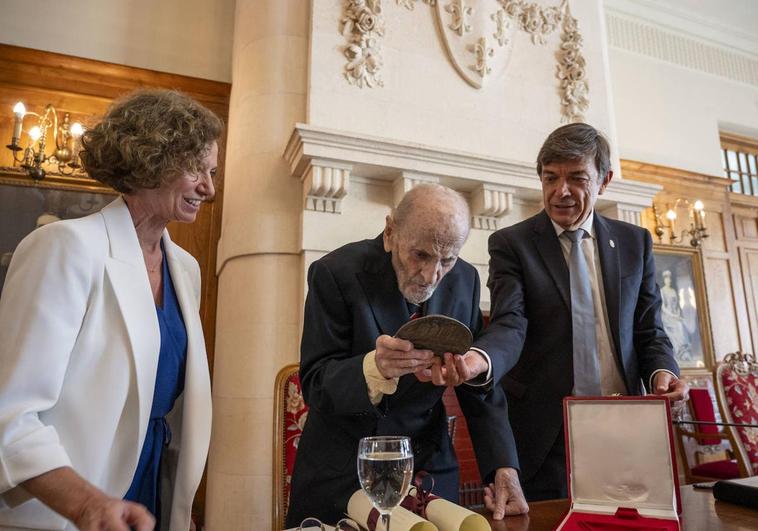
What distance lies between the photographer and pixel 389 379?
114cm

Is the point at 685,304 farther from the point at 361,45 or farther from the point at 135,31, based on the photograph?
the point at 135,31

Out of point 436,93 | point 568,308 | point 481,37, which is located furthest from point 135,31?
point 568,308

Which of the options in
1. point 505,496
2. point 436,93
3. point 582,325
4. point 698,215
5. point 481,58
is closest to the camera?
point 505,496

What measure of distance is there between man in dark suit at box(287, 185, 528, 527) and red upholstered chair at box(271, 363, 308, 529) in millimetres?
448

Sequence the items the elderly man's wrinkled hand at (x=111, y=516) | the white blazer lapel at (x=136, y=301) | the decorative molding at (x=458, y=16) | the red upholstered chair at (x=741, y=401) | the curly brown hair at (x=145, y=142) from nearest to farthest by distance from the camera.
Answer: the elderly man's wrinkled hand at (x=111, y=516)
the white blazer lapel at (x=136, y=301)
the curly brown hair at (x=145, y=142)
the red upholstered chair at (x=741, y=401)
the decorative molding at (x=458, y=16)

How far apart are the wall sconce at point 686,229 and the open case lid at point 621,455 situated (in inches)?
192

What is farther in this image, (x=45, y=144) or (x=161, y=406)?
(x=45, y=144)

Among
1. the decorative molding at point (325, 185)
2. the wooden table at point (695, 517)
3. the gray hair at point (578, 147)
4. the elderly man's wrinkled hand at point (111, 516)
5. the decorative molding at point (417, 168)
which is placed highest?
the decorative molding at point (417, 168)

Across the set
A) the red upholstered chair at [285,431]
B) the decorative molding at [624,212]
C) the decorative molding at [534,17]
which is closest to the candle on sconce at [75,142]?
the red upholstered chair at [285,431]

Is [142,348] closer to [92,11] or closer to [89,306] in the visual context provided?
[89,306]

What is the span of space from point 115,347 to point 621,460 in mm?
1066

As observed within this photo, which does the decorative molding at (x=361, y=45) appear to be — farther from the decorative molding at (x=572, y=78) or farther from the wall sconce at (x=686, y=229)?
the wall sconce at (x=686, y=229)

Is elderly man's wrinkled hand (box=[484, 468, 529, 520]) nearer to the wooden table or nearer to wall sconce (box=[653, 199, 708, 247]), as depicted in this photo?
the wooden table

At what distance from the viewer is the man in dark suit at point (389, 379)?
4.03 ft
